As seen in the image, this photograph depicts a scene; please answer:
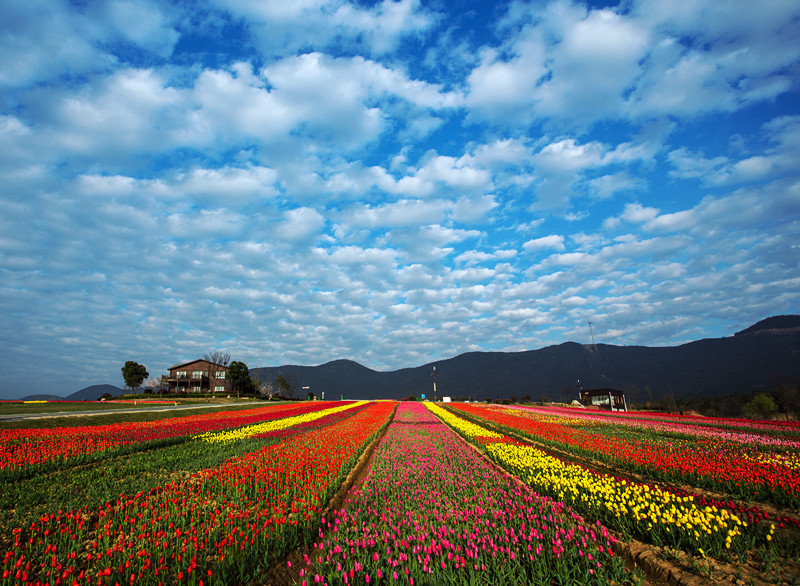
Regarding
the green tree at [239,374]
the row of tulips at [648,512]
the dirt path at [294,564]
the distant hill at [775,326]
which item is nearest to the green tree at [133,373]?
the green tree at [239,374]

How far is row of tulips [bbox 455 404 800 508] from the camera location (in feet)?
28.3

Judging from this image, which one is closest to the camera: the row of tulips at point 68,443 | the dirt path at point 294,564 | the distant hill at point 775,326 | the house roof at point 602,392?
the dirt path at point 294,564

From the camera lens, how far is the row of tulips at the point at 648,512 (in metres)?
5.56

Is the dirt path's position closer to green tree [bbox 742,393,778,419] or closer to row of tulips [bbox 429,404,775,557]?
row of tulips [bbox 429,404,775,557]

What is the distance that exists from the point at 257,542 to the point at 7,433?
17150 mm

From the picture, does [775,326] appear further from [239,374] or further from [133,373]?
[133,373]

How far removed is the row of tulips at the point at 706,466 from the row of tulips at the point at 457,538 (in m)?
4.81

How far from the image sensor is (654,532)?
5938 mm

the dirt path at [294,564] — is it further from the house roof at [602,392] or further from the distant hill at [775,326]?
the distant hill at [775,326]

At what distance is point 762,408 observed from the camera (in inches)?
1436

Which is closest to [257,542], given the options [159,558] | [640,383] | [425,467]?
[159,558]

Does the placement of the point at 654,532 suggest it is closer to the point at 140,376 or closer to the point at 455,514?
the point at 455,514

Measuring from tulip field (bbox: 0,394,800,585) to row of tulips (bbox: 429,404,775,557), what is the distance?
0.14 ft

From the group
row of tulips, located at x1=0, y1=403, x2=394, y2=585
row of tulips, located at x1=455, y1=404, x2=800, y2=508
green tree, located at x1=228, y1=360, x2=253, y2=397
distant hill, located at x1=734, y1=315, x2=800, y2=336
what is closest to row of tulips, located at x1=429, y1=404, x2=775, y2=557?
row of tulips, located at x1=455, y1=404, x2=800, y2=508
